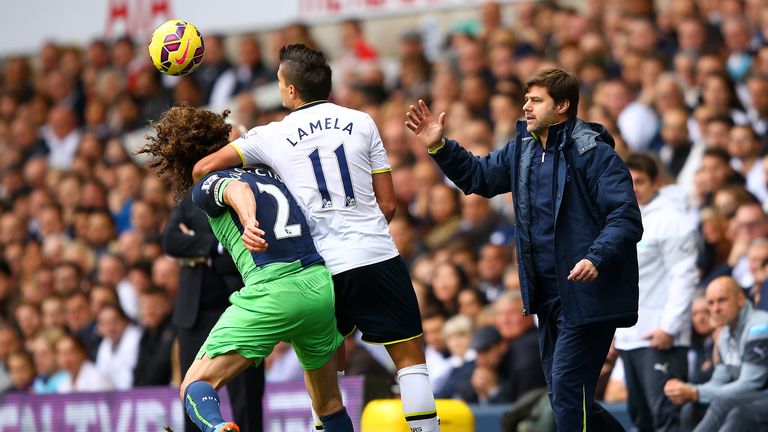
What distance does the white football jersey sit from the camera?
6680 mm

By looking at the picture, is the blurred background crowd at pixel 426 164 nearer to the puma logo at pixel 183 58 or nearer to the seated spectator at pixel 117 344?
the seated spectator at pixel 117 344

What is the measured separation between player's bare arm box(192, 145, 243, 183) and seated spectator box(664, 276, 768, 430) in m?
3.39

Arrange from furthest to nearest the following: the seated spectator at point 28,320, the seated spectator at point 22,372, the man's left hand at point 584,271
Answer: the seated spectator at point 28,320 < the seated spectator at point 22,372 < the man's left hand at point 584,271

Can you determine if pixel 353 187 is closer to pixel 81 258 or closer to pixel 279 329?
pixel 279 329

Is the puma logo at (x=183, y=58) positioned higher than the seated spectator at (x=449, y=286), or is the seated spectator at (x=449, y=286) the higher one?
the puma logo at (x=183, y=58)

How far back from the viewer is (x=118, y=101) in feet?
57.7

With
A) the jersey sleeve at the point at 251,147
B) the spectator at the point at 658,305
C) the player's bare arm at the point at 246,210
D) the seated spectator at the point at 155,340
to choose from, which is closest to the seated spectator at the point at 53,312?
the seated spectator at the point at 155,340

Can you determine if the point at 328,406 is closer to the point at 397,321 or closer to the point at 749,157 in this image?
the point at 397,321

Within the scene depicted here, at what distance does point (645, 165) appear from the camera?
8492 millimetres

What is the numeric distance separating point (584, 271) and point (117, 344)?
7487 millimetres

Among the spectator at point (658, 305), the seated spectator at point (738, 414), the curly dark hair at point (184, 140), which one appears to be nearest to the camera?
the curly dark hair at point (184, 140)

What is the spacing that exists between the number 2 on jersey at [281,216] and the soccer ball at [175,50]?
133 centimetres

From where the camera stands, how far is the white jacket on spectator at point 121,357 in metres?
12.3

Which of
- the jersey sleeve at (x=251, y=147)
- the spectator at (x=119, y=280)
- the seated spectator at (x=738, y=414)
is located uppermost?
the jersey sleeve at (x=251, y=147)
